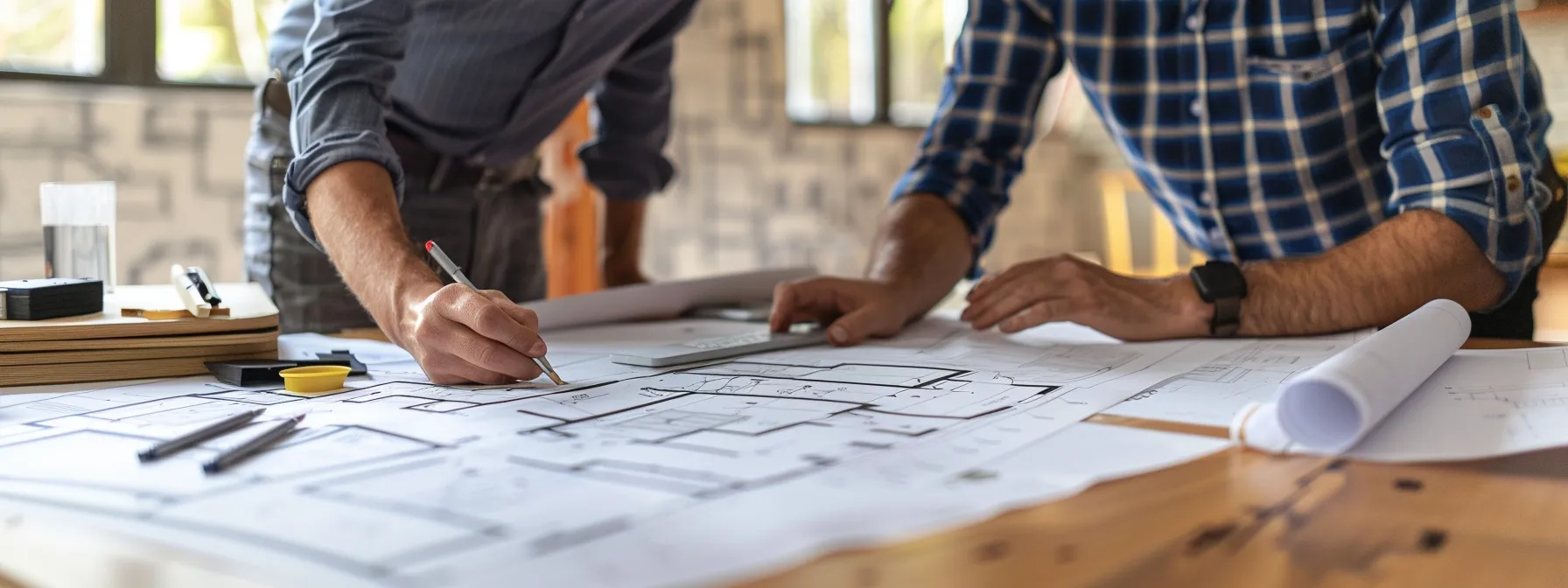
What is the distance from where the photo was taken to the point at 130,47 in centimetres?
303

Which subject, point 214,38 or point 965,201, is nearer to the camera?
point 965,201

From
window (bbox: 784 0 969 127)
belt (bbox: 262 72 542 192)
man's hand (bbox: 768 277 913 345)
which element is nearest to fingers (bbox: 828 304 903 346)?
man's hand (bbox: 768 277 913 345)

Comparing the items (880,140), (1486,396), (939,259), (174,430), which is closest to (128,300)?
(174,430)

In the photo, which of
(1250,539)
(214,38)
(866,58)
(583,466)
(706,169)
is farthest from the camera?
(866,58)

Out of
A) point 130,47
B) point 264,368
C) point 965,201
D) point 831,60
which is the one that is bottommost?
point 264,368

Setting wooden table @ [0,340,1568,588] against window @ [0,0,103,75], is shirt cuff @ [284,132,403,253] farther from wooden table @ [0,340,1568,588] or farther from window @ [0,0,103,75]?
window @ [0,0,103,75]

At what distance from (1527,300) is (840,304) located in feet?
2.94

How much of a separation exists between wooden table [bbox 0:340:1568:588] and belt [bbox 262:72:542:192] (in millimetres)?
1083

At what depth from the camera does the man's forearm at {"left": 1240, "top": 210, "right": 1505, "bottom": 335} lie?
44.4 inches

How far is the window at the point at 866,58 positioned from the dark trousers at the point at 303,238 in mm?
3172

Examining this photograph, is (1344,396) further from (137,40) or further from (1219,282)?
(137,40)

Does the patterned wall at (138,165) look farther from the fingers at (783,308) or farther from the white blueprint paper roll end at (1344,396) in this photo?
the white blueprint paper roll end at (1344,396)

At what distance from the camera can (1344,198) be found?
1419 mm

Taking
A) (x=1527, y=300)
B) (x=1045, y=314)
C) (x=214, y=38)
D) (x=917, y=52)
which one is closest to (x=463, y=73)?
(x=1045, y=314)
